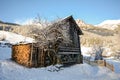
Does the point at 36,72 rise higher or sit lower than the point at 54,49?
lower

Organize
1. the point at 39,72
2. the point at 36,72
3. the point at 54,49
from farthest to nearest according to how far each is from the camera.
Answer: the point at 54,49, the point at 39,72, the point at 36,72

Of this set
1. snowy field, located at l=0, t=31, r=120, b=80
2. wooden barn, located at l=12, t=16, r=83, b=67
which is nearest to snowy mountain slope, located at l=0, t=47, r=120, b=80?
snowy field, located at l=0, t=31, r=120, b=80

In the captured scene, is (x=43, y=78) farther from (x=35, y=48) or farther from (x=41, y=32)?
(x=41, y=32)

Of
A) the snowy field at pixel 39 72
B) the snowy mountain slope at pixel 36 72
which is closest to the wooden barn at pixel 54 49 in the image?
the snowy field at pixel 39 72

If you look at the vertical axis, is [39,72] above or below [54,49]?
below

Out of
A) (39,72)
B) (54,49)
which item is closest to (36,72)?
(39,72)

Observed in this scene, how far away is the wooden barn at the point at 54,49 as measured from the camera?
25.6 metres

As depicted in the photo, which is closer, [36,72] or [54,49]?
[36,72]

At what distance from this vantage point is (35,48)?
2577 centimetres

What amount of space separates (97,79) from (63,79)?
465cm

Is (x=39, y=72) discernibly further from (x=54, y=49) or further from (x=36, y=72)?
(x=54, y=49)

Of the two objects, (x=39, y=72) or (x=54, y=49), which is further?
(x=54, y=49)

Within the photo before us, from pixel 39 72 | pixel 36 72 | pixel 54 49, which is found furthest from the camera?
pixel 54 49

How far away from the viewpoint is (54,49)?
2825 centimetres
